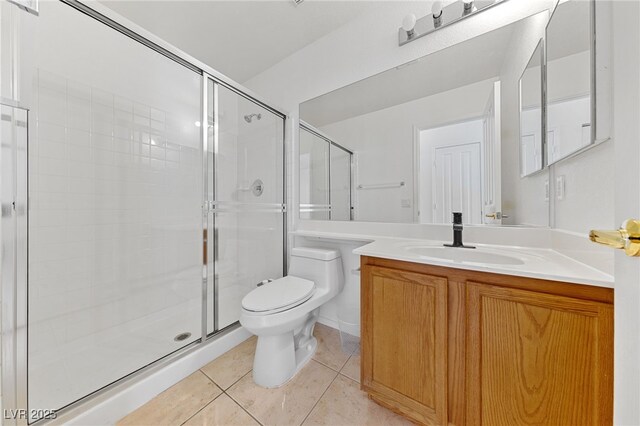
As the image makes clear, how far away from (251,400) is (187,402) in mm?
316

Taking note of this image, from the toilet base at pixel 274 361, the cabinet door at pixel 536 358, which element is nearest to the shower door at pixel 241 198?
the toilet base at pixel 274 361

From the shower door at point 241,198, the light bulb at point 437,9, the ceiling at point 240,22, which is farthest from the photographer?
the shower door at point 241,198

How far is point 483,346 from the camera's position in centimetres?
78

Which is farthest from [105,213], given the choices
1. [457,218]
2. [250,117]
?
[457,218]

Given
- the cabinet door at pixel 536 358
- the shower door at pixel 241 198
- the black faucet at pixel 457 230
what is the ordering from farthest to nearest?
the shower door at pixel 241 198
the black faucet at pixel 457 230
the cabinet door at pixel 536 358

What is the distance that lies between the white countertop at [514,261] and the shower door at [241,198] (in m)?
1.16

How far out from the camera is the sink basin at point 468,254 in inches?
40.3

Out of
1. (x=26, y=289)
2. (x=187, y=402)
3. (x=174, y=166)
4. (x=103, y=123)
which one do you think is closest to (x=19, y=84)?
(x=103, y=123)

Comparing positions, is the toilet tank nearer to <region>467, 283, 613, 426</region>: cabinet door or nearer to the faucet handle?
the faucet handle

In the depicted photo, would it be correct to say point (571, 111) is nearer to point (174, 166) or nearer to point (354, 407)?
point (354, 407)

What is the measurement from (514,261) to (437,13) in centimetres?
138

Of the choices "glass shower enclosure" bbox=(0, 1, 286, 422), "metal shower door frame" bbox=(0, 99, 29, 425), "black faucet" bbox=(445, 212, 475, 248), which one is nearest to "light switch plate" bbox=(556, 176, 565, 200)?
"black faucet" bbox=(445, 212, 475, 248)

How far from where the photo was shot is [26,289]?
892 millimetres

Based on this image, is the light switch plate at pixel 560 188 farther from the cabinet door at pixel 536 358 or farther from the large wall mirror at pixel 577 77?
the cabinet door at pixel 536 358
